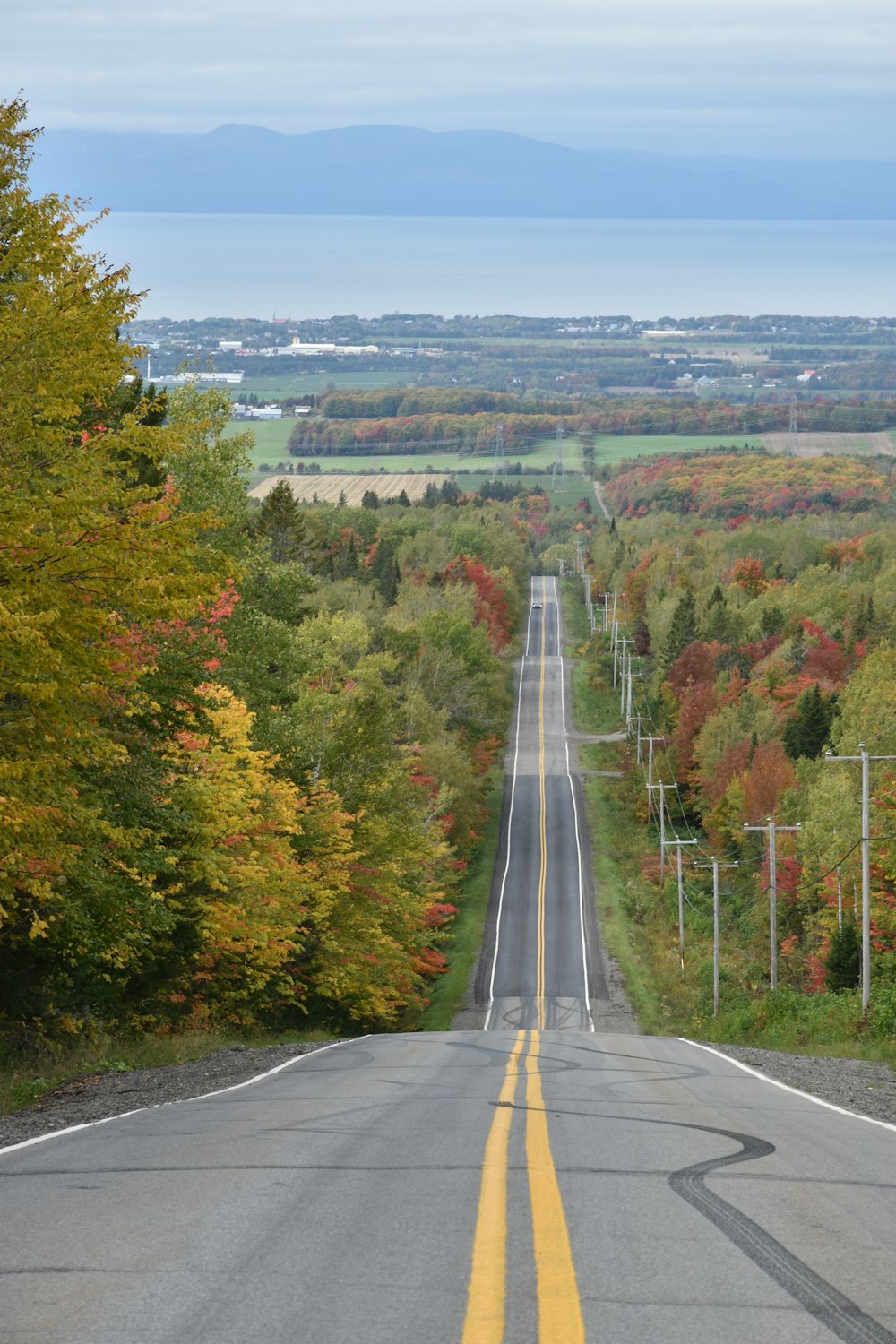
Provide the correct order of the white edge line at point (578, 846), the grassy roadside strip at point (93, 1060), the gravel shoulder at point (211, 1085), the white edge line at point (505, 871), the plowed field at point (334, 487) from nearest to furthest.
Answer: the gravel shoulder at point (211, 1085), the grassy roadside strip at point (93, 1060), the white edge line at point (505, 871), the white edge line at point (578, 846), the plowed field at point (334, 487)

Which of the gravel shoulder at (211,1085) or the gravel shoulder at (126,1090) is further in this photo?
the gravel shoulder at (211,1085)

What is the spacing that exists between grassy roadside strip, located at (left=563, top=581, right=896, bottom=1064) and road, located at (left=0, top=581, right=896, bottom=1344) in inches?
556

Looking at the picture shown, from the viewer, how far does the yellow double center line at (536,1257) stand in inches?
240

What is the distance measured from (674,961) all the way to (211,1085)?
44068mm

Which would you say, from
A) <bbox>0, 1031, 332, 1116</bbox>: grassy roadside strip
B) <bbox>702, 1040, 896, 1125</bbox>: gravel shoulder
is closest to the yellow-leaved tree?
<bbox>0, 1031, 332, 1116</bbox>: grassy roadside strip

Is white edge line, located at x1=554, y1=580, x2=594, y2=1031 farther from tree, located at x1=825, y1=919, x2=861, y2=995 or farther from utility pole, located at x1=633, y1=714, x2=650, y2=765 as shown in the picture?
tree, located at x1=825, y1=919, x2=861, y2=995

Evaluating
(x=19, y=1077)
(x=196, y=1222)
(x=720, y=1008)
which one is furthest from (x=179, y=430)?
(x=720, y=1008)

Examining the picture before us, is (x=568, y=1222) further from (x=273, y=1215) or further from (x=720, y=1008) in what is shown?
(x=720, y=1008)

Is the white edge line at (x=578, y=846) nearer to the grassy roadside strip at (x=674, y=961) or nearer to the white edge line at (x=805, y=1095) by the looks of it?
the grassy roadside strip at (x=674, y=961)

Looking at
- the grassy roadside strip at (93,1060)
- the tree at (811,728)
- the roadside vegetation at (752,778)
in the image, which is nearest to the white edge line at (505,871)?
the roadside vegetation at (752,778)

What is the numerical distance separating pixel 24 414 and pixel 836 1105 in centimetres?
1226

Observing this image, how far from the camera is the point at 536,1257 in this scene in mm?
7098

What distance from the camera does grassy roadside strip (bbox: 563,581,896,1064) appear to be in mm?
29734

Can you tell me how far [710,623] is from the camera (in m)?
A: 115
